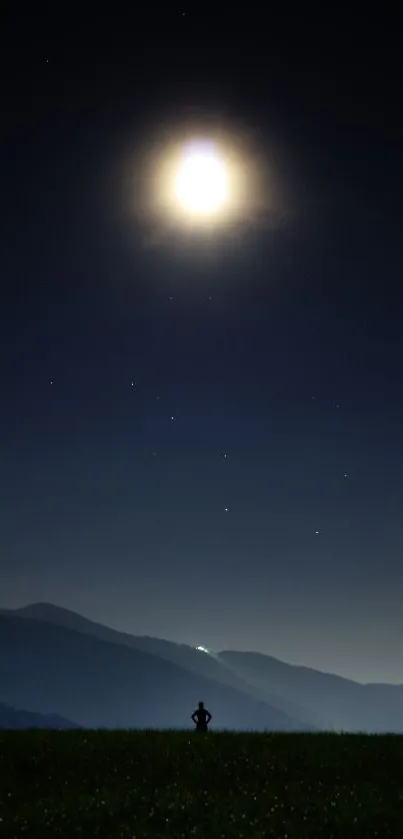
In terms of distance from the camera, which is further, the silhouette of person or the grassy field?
the silhouette of person

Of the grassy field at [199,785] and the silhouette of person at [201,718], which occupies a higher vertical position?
the silhouette of person at [201,718]

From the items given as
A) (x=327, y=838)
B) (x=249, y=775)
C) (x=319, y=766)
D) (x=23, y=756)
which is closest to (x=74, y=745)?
(x=23, y=756)

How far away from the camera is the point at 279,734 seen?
1172 inches

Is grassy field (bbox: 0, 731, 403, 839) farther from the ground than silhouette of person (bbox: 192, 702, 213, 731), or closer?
closer

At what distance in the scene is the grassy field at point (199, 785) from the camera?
21.3 m

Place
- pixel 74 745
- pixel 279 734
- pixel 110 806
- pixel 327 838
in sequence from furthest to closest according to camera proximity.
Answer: pixel 279 734 < pixel 74 745 < pixel 110 806 < pixel 327 838

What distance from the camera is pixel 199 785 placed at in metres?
24.6

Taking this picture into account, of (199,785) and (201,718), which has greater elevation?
(201,718)

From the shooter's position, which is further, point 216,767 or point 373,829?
point 216,767

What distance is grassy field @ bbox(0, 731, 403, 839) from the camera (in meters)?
21.3

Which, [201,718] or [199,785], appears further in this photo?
[201,718]

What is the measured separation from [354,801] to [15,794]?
10123mm

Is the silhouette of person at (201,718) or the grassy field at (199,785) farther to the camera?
the silhouette of person at (201,718)

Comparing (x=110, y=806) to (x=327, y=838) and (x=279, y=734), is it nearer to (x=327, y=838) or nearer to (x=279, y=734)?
(x=327, y=838)
